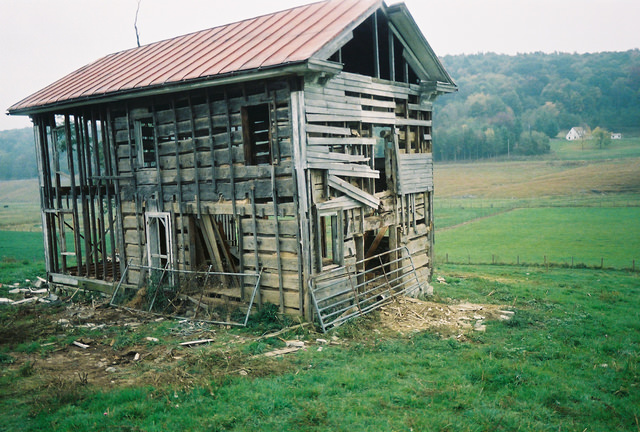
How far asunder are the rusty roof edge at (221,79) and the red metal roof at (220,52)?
0.34ft

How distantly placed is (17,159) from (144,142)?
14952 cm

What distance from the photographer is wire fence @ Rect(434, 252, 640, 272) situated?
27359 millimetres

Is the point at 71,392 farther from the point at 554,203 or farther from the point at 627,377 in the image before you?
the point at 554,203

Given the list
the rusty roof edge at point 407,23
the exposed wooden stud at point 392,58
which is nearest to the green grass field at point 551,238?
the rusty roof edge at point 407,23

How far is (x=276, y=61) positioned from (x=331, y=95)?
6.80 feet

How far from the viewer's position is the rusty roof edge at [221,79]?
11586 millimetres

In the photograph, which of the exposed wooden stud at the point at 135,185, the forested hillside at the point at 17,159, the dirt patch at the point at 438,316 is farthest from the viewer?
the forested hillside at the point at 17,159

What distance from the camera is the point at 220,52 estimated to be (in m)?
14.4

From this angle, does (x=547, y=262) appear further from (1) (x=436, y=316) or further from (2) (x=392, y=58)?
(2) (x=392, y=58)

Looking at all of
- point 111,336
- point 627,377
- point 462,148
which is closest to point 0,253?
point 111,336

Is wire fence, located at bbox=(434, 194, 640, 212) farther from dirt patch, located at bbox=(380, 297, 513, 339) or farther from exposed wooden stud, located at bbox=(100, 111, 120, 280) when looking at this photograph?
exposed wooden stud, located at bbox=(100, 111, 120, 280)

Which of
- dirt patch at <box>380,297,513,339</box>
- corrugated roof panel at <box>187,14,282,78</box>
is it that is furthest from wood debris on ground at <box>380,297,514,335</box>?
corrugated roof panel at <box>187,14,282,78</box>

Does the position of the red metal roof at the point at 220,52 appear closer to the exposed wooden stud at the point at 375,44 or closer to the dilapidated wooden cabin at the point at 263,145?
the dilapidated wooden cabin at the point at 263,145

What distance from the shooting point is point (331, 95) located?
526 inches
